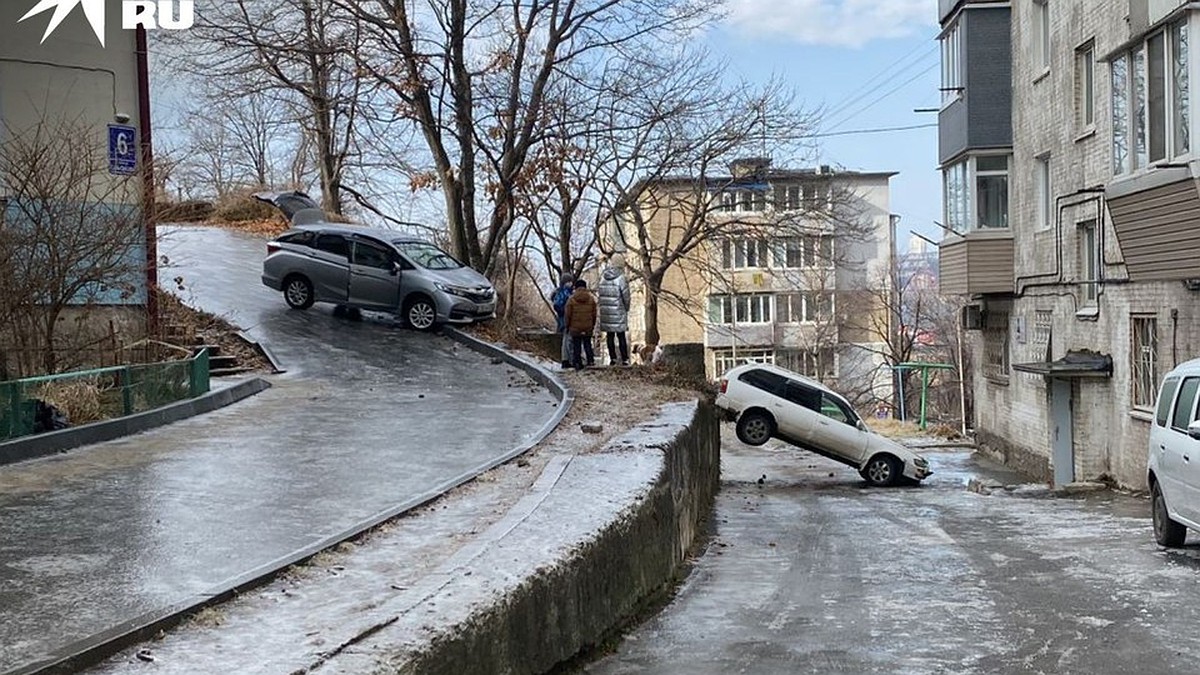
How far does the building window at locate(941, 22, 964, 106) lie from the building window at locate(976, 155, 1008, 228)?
1.75 meters

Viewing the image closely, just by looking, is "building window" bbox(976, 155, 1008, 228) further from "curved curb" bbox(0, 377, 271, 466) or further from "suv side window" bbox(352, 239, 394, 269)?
"curved curb" bbox(0, 377, 271, 466)

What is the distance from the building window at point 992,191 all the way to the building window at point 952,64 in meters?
1.75

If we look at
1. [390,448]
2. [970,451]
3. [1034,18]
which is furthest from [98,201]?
[970,451]

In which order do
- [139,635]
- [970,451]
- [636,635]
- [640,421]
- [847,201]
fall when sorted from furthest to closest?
[847,201]
[970,451]
[640,421]
[636,635]
[139,635]

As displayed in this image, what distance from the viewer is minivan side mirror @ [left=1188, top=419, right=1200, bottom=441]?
35.2ft

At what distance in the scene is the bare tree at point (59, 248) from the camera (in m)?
12.7

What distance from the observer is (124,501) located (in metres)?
8.58

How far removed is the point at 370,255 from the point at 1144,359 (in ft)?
43.2

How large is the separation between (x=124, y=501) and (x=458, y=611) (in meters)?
4.33

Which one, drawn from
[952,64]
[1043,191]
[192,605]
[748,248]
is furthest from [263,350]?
[748,248]

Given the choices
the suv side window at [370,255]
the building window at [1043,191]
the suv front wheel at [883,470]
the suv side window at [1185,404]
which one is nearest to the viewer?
the suv side window at [1185,404]

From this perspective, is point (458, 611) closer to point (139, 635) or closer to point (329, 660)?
point (329, 660)

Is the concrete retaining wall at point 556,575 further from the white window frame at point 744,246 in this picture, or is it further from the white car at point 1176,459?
the white window frame at point 744,246

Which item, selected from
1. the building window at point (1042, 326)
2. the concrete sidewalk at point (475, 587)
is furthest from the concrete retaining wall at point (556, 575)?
the building window at point (1042, 326)
